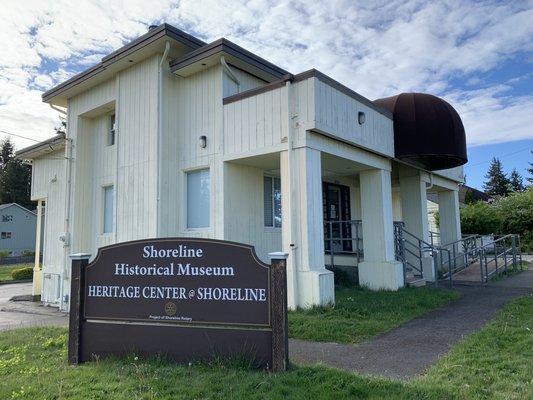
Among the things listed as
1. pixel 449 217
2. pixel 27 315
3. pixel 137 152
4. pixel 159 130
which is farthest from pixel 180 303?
pixel 449 217

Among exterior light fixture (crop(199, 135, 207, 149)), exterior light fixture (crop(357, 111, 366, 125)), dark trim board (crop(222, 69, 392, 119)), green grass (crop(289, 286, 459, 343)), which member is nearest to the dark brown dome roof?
dark trim board (crop(222, 69, 392, 119))

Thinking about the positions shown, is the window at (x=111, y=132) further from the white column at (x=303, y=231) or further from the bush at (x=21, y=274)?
the bush at (x=21, y=274)

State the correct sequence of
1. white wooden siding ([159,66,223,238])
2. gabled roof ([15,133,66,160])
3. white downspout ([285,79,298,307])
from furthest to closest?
gabled roof ([15,133,66,160])
white wooden siding ([159,66,223,238])
white downspout ([285,79,298,307])

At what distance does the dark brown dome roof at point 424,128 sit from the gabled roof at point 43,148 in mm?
9850

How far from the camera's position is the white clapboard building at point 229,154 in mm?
9414

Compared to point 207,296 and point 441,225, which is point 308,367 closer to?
point 207,296

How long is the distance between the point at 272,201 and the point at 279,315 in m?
6.92

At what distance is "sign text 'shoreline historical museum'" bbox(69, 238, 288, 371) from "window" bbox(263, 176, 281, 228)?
19.7 ft

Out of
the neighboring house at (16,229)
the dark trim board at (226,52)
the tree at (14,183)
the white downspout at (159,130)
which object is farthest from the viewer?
the tree at (14,183)

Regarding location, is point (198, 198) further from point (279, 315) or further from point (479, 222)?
point (479, 222)

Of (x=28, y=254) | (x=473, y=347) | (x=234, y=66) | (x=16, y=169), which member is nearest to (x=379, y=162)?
(x=234, y=66)

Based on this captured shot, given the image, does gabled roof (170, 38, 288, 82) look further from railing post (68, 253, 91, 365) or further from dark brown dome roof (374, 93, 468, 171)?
railing post (68, 253, 91, 365)

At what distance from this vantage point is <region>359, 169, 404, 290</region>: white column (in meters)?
11.5

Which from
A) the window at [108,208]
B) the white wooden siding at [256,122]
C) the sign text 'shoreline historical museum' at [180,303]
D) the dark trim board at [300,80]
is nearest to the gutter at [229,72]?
the dark trim board at [300,80]
